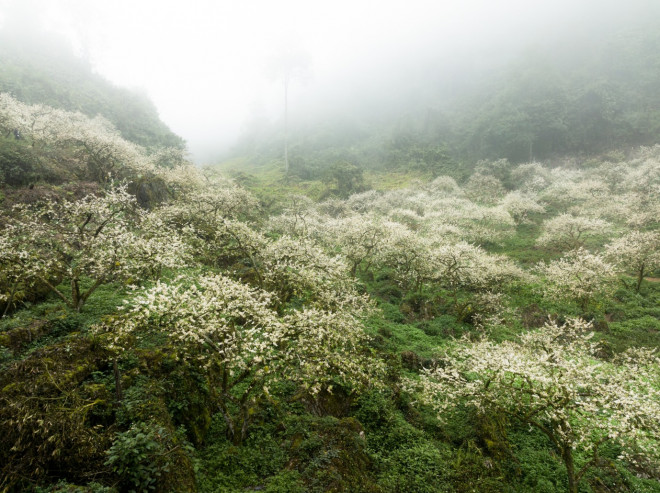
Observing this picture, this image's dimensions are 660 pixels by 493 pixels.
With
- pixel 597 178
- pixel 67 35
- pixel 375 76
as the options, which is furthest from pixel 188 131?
pixel 597 178

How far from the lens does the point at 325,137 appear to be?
4685 inches

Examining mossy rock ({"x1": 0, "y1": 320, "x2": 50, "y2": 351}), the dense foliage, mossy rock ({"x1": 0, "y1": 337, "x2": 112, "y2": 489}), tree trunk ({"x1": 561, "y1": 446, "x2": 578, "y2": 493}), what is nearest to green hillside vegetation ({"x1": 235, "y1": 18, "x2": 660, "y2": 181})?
the dense foliage

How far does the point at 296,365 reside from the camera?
41.2ft

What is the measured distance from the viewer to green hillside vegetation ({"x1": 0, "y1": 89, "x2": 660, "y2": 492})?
26.2 feet

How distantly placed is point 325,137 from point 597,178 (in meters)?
86.9

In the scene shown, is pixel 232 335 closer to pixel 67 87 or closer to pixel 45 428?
pixel 45 428

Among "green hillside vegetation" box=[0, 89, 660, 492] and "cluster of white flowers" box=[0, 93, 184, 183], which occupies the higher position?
"cluster of white flowers" box=[0, 93, 184, 183]

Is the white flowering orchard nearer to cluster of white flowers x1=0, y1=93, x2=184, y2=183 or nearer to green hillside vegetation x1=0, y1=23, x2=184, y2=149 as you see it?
cluster of white flowers x1=0, y1=93, x2=184, y2=183

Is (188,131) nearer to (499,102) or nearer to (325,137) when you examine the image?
(325,137)

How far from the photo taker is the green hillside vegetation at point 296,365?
26.2 feet

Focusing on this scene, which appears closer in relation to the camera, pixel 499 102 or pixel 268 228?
pixel 268 228

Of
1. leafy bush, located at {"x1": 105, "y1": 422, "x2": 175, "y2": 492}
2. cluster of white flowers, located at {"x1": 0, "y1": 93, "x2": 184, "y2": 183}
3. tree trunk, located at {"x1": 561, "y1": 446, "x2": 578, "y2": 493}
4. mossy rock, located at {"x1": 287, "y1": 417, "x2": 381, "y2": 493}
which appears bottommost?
tree trunk, located at {"x1": 561, "y1": 446, "x2": 578, "y2": 493}

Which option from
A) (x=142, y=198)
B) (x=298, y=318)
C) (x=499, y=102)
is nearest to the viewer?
(x=298, y=318)

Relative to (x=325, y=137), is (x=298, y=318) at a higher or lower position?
lower
